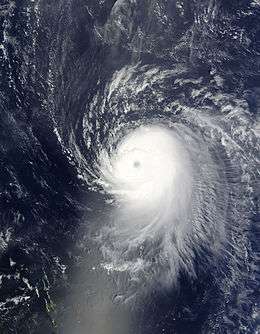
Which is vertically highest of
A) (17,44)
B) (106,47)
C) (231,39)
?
(17,44)

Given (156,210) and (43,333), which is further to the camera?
(156,210)

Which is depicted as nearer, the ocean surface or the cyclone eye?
the ocean surface

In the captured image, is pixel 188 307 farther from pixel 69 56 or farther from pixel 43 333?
pixel 69 56

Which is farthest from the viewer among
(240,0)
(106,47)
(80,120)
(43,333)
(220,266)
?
(240,0)

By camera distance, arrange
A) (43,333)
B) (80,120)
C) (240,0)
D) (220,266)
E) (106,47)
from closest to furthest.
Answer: (43,333), (220,266), (80,120), (106,47), (240,0)

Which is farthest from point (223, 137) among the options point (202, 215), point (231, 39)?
point (231, 39)

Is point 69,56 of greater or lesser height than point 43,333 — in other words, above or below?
above

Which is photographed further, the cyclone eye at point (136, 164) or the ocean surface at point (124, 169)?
the cyclone eye at point (136, 164)
